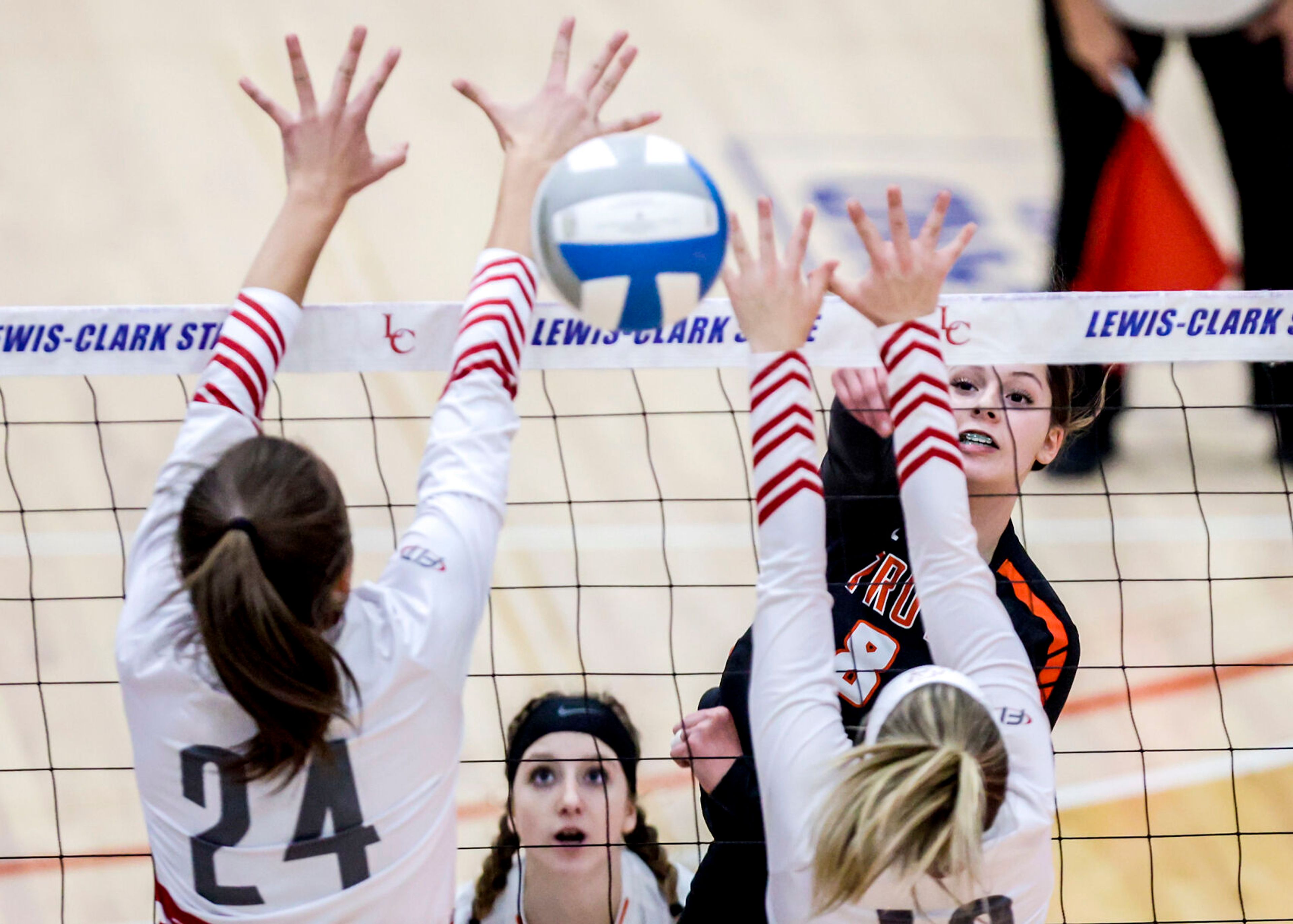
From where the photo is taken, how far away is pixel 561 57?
192cm

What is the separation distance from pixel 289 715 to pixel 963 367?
5.24 feet

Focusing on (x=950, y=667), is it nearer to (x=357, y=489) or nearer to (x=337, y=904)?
(x=337, y=904)

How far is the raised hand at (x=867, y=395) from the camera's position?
2.54m

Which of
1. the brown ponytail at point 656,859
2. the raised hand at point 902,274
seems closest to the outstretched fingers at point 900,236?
the raised hand at point 902,274

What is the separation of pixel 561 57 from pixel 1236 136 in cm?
546

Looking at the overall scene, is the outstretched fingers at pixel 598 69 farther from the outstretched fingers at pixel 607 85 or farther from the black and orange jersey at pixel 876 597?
the black and orange jersey at pixel 876 597

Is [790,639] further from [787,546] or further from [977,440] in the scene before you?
[977,440]

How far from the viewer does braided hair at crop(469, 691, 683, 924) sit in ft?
10.1

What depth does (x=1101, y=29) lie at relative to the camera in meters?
6.29

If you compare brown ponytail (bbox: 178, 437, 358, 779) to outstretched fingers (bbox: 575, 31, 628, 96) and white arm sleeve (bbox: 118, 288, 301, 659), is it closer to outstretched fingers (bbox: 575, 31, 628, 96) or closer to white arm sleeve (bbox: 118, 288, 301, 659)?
white arm sleeve (bbox: 118, 288, 301, 659)

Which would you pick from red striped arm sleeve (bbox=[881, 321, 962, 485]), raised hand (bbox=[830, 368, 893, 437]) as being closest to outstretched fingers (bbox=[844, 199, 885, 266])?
red striped arm sleeve (bbox=[881, 321, 962, 485])

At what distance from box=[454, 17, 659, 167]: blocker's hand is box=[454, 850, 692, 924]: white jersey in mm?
1820

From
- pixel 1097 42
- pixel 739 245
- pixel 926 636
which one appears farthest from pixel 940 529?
pixel 1097 42

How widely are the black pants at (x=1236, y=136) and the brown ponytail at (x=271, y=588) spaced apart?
205 inches
